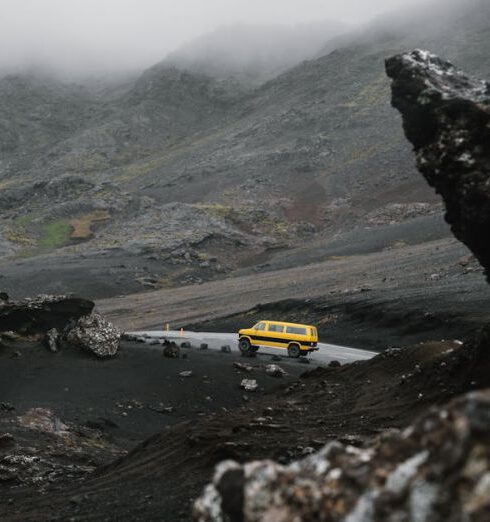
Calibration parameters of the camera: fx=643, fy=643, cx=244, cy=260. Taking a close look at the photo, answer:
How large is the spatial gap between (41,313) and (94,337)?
3624mm

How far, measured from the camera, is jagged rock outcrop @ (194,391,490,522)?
3.87 meters

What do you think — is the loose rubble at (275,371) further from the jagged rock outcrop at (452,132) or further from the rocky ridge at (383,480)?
the rocky ridge at (383,480)

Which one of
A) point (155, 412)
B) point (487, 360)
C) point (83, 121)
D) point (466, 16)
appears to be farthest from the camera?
point (83, 121)

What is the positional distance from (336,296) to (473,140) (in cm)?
3583

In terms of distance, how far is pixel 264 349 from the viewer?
116 feet

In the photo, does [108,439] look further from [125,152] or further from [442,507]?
[125,152]

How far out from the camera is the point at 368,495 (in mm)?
4273

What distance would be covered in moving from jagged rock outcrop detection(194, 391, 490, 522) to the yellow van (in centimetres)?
2882

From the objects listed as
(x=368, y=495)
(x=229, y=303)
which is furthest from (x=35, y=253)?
(x=368, y=495)

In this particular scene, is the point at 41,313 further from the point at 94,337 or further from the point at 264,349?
the point at 264,349

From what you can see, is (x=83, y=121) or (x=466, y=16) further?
(x=83, y=121)

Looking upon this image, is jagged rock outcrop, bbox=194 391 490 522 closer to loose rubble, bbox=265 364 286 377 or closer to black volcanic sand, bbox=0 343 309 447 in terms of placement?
black volcanic sand, bbox=0 343 309 447

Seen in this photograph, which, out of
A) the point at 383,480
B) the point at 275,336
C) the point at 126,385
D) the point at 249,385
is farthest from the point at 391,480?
the point at 275,336

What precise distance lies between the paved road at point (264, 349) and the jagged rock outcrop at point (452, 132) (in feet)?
63.5
